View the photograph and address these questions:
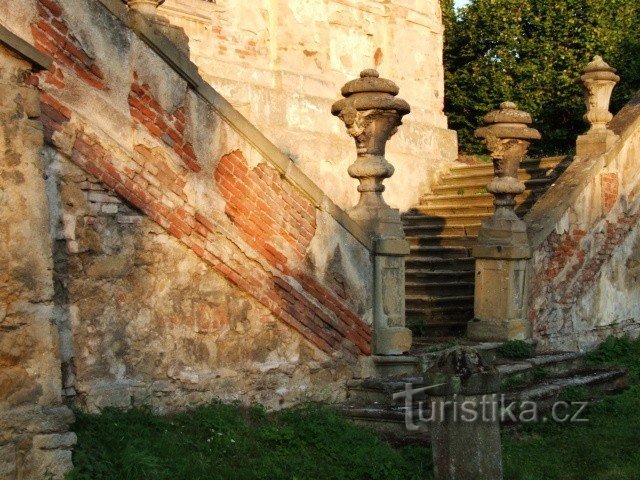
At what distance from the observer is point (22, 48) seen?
17.6ft

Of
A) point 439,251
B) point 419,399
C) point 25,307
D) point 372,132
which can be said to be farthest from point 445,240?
point 25,307

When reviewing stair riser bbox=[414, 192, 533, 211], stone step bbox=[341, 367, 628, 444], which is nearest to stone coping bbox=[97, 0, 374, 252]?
stone step bbox=[341, 367, 628, 444]

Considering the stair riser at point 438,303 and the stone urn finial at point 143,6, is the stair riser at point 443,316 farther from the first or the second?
the stone urn finial at point 143,6

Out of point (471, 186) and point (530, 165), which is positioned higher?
point (530, 165)

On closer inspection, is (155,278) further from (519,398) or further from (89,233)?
(519,398)

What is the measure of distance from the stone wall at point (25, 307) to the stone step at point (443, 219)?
7285 mm

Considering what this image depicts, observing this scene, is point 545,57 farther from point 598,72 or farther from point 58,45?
point 58,45

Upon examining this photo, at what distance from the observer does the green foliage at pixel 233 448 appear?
18.6 ft

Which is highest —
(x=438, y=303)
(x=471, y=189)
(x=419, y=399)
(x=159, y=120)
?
(x=471, y=189)

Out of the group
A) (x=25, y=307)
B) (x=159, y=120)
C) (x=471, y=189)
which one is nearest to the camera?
(x=25, y=307)

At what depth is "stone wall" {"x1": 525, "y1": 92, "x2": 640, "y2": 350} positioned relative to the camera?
414 inches

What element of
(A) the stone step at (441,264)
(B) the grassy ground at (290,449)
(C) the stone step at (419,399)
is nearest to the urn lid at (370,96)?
(C) the stone step at (419,399)

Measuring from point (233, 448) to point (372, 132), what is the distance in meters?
3.37

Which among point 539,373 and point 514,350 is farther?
point 514,350
